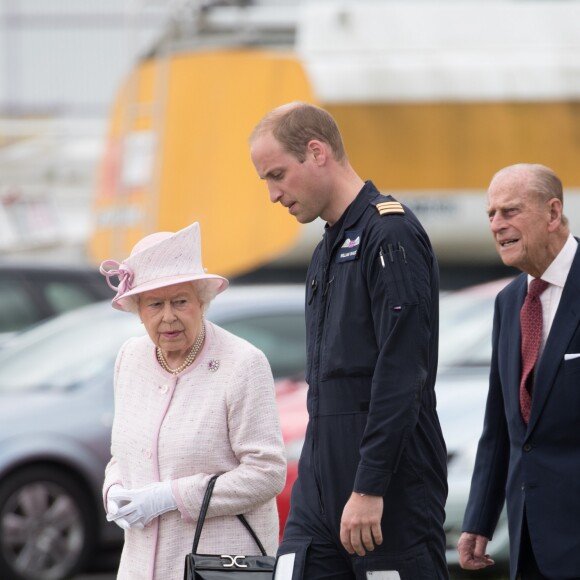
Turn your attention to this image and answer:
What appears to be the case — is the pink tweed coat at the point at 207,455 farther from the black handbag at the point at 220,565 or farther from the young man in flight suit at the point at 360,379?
the young man in flight suit at the point at 360,379

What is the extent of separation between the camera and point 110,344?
7.96 meters

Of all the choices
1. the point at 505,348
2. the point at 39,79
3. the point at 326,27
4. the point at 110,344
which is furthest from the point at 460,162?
the point at 39,79

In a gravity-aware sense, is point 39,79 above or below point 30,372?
above

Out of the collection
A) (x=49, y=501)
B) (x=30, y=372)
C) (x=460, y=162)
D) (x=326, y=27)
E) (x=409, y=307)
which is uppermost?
(x=326, y=27)

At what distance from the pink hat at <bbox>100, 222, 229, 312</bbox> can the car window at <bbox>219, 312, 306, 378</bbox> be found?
159 inches

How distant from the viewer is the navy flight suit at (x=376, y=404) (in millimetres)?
3461

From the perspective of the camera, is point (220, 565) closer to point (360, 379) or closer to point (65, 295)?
point (360, 379)

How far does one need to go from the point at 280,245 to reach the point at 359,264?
7497mm

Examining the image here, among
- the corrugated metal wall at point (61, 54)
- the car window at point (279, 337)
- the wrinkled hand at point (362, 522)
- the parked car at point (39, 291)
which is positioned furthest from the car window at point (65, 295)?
the corrugated metal wall at point (61, 54)

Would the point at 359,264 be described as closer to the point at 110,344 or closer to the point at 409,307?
the point at 409,307

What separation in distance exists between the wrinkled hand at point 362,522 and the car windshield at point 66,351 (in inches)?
173

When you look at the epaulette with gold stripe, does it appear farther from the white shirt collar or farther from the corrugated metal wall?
the corrugated metal wall

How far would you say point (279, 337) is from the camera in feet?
27.1

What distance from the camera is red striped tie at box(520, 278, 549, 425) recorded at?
3906 mm
